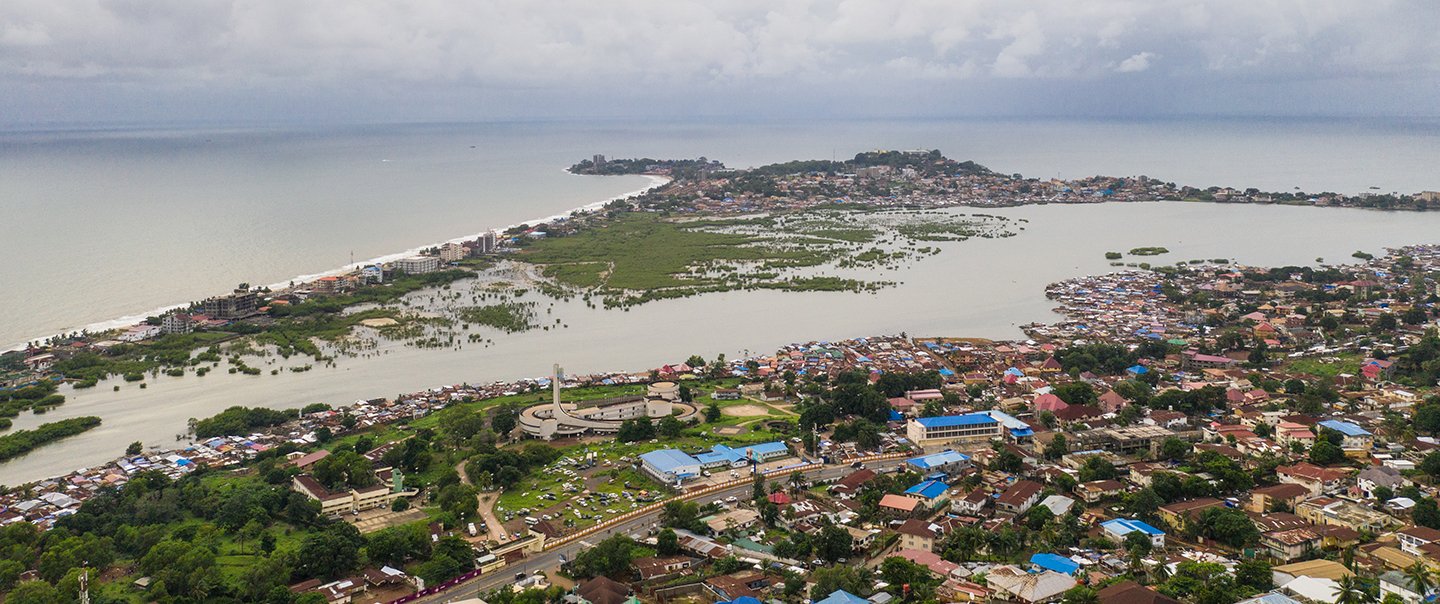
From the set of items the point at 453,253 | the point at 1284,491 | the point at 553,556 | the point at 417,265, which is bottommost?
the point at 553,556

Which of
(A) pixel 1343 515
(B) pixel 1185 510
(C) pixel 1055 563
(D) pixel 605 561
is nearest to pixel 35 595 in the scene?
(D) pixel 605 561

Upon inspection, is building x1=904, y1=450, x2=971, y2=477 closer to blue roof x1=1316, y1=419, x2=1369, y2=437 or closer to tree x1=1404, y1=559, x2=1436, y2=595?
blue roof x1=1316, y1=419, x2=1369, y2=437

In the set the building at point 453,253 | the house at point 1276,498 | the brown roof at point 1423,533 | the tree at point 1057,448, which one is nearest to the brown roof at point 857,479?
the tree at point 1057,448

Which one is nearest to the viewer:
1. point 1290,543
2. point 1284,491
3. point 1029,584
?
point 1029,584

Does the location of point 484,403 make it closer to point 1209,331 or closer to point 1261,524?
point 1261,524

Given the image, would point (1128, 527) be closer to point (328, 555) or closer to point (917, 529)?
point (917, 529)

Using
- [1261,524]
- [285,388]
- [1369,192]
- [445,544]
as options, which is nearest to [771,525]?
[445,544]

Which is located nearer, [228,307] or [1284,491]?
[1284,491]
